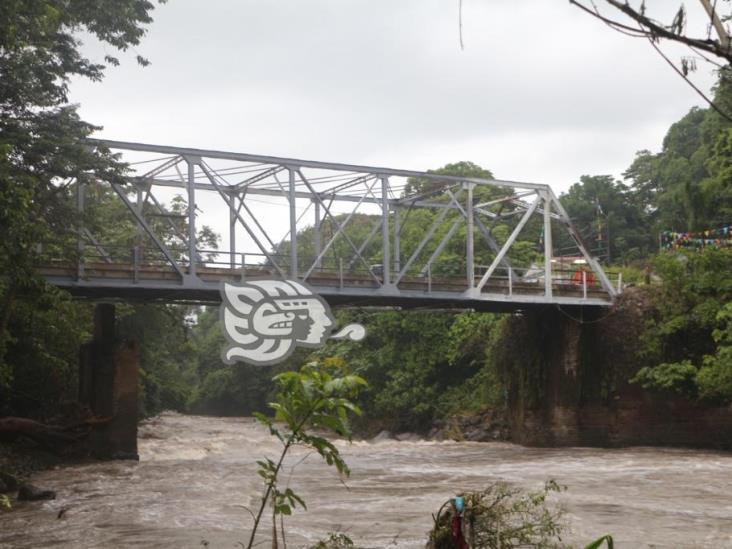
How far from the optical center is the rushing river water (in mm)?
13367

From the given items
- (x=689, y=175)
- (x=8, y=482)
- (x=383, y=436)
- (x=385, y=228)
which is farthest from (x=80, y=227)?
(x=689, y=175)

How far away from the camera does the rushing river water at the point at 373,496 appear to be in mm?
13367

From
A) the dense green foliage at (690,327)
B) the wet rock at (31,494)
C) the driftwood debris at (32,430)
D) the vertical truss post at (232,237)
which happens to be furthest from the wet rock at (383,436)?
the wet rock at (31,494)

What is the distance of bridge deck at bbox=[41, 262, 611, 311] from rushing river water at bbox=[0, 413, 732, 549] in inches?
205

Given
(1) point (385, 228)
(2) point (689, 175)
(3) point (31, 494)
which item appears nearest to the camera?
(3) point (31, 494)

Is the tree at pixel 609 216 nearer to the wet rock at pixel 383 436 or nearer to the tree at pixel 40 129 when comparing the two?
the wet rock at pixel 383 436

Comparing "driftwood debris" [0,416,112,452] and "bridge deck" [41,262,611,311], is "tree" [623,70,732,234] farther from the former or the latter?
"driftwood debris" [0,416,112,452]

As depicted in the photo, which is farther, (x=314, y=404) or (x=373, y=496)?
(x=373, y=496)

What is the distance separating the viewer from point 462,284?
33.7m

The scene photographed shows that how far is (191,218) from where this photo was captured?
27516mm

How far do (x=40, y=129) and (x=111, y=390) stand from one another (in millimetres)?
10187

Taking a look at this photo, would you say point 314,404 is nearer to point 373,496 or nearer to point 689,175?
point 373,496

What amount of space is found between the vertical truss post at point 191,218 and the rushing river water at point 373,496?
598 centimetres

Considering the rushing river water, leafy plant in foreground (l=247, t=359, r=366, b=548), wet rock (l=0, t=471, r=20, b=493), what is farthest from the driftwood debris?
leafy plant in foreground (l=247, t=359, r=366, b=548)
